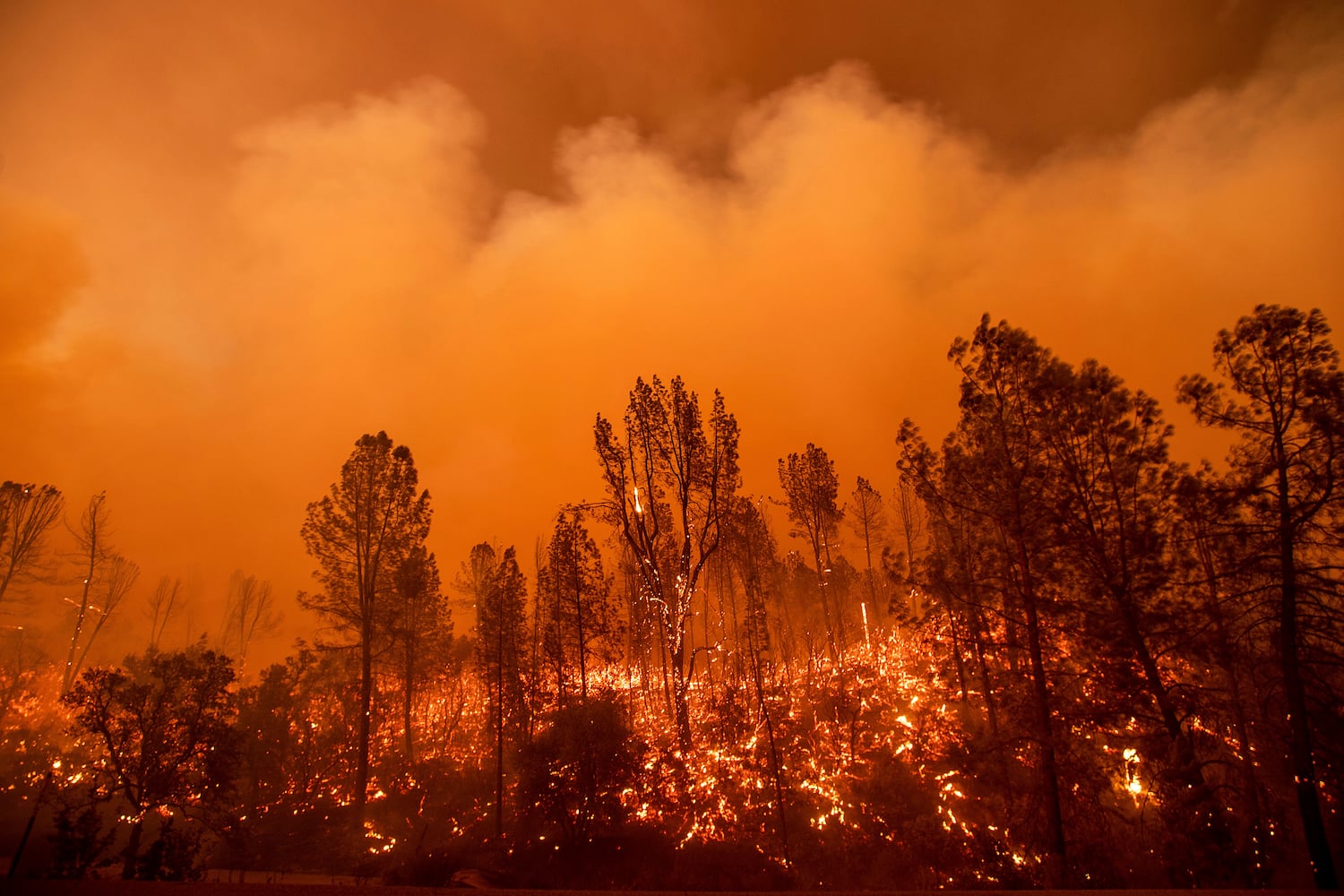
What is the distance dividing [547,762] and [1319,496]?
22.5 m

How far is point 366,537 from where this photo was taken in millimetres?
29422

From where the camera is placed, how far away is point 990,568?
16.5m

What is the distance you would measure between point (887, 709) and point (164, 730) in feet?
89.0

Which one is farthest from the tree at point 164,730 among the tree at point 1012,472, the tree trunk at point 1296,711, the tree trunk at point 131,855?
the tree trunk at point 1296,711

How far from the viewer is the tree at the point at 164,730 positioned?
17.6 metres

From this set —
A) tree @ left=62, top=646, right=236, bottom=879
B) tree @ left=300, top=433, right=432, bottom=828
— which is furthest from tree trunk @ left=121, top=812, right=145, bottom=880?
tree @ left=300, top=433, right=432, bottom=828

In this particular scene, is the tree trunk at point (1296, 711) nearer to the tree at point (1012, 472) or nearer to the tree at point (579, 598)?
the tree at point (1012, 472)

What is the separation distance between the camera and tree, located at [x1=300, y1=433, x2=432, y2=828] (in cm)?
2877

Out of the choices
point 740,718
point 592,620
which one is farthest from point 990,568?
point 592,620

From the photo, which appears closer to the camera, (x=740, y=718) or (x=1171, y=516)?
(x=1171, y=516)

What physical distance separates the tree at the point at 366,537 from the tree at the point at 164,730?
8941 mm

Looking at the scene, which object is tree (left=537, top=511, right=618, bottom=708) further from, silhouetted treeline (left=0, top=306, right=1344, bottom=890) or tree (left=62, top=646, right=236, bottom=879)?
tree (left=62, top=646, right=236, bottom=879)

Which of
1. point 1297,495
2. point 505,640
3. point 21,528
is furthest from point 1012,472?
point 21,528

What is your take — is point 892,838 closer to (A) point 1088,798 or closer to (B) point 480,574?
(A) point 1088,798
